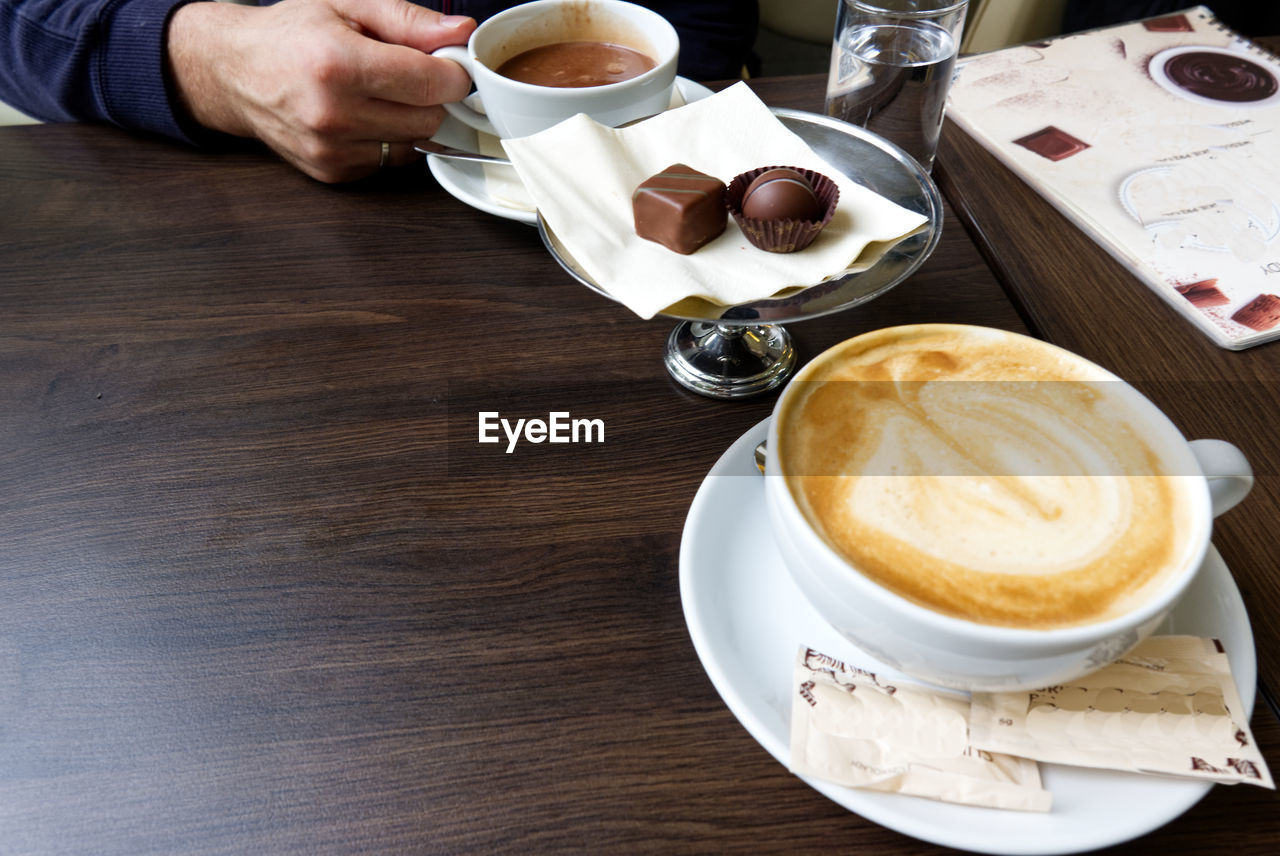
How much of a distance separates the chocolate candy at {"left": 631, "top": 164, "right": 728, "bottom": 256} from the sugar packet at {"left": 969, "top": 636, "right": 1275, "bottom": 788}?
315mm

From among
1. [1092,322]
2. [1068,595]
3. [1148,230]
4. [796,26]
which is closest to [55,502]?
[1068,595]

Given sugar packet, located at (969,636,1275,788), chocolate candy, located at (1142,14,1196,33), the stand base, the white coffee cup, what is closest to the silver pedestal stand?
the stand base

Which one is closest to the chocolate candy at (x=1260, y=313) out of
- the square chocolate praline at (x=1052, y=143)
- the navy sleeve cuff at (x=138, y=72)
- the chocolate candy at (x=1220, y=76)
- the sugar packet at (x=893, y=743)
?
the square chocolate praline at (x=1052, y=143)

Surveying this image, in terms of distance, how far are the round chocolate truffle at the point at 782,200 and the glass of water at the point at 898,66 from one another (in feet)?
0.96

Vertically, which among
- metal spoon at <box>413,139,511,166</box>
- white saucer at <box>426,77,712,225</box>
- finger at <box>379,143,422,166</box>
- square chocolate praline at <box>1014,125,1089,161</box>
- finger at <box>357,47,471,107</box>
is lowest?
finger at <box>379,143,422,166</box>

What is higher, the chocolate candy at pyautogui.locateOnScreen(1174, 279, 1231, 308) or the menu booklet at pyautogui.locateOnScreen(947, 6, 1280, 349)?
the menu booklet at pyautogui.locateOnScreen(947, 6, 1280, 349)

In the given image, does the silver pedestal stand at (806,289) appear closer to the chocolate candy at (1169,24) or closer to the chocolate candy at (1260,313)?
the chocolate candy at (1260,313)

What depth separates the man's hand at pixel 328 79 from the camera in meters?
0.81

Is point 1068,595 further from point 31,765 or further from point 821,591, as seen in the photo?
point 31,765

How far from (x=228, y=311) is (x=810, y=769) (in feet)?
1.91

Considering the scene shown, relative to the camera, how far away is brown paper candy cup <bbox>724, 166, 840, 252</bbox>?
0.56m

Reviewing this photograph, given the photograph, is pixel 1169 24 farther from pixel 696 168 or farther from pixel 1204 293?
pixel 696 168

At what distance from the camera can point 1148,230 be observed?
773 mm

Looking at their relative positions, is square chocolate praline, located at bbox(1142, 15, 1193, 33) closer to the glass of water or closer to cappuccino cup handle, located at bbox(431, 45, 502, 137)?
the glass of water
